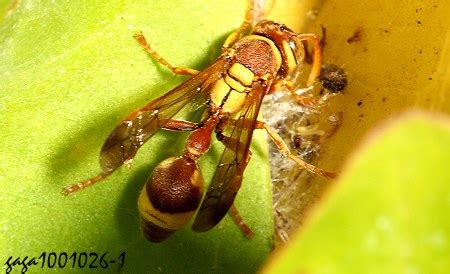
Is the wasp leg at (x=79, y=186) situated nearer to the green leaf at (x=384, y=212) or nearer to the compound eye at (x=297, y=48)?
the compound eye at (x=297, y=48)

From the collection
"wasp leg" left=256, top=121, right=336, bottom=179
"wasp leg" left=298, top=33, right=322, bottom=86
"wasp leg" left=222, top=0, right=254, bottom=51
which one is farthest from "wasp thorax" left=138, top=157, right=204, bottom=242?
"wasp leg" left=298, top=33, right=322, bottom=86

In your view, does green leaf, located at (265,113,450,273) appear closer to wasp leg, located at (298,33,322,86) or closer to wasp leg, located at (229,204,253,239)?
wasp leg, located at (229,204,253,239)

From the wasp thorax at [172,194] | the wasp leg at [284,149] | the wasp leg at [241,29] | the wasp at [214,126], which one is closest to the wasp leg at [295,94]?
the wasp at [214,126]

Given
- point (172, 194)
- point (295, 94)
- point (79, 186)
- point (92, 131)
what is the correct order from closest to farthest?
point (79, 186) → point (92, 131) → point (172, 194) → point (295, 94)

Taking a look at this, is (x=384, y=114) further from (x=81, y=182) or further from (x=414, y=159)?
(x=414, y=159)

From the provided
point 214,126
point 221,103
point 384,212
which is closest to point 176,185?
point 214,126

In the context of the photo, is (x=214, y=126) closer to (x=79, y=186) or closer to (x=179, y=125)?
(x=179, y=125)

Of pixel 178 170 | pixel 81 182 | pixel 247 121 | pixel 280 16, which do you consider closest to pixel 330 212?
pixel 81 182
